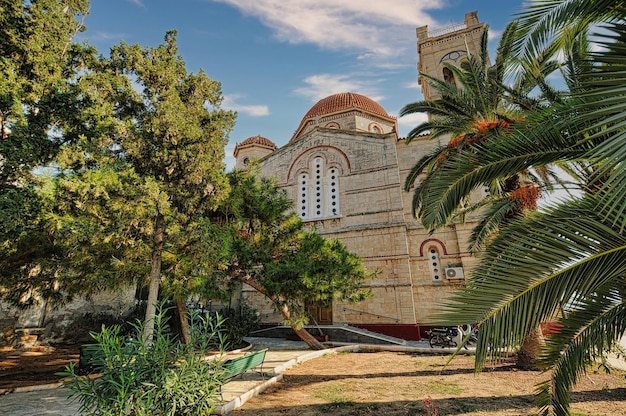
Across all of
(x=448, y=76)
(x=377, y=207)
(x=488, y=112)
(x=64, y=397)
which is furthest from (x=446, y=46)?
(x=64, y=397)

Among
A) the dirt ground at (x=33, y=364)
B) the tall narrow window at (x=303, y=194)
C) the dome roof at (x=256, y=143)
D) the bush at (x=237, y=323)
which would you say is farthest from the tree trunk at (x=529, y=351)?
the dome roof at (x=256, y=143)

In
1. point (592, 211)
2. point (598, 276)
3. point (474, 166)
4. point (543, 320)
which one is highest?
point (474, 166)

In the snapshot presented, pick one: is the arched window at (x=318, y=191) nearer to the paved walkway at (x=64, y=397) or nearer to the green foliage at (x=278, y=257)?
the green foliage at (x=278, y=257)

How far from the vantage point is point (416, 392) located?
20.6ft

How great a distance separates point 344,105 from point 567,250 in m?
19.7

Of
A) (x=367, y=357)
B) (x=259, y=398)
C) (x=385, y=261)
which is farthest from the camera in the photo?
(x=385, y=261)

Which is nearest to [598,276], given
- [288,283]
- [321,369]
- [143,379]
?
[143,379]

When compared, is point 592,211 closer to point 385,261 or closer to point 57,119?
point 57,119

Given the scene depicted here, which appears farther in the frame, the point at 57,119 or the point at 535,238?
the point at 57,119

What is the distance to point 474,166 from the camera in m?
4.02

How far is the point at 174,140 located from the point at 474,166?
263 inches

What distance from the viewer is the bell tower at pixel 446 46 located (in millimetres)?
19656

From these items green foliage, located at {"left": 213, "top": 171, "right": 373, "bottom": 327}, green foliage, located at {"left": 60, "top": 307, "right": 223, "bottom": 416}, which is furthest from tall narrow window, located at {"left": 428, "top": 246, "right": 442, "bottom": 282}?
green foliage, located at {"left": 60, "top": 307, "right": 223, "bottom": 416}

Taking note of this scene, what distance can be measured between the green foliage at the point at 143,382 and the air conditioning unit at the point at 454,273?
12.6 m
